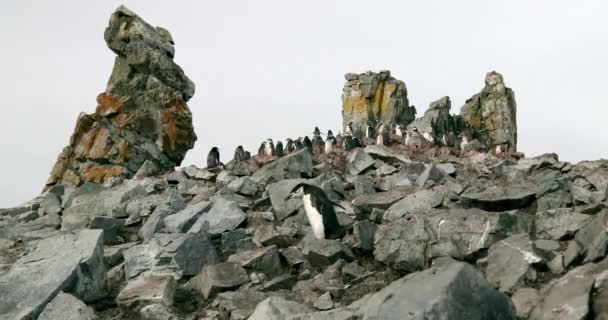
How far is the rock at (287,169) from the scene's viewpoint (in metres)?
20.2

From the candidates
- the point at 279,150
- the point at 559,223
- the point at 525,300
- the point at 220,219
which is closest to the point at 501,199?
the point at 559,223

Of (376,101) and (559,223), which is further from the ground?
(376,101)

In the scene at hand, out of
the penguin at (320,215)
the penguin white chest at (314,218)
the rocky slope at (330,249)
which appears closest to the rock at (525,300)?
the rocky slope at (330,249)

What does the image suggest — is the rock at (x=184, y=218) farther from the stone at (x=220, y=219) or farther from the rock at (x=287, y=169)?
the rock at (x=287, y=169)

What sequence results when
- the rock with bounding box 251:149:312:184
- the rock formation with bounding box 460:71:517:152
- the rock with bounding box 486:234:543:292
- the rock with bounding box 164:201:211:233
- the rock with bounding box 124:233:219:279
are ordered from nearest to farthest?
1. the rock with bounding box 486:234:543:292
2. the rock with bounding box 124:233:219:279
3. the rock with bounding box 164:201:211:233
4. the rock with bounding box 251:149:312:184
5. the rock formation with bounding box 460:71:517:152

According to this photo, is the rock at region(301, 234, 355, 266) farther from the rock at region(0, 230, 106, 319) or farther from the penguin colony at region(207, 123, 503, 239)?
the rock at region(0, 230, 106, 319)

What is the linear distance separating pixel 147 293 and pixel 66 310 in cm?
167

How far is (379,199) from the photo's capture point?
53.8 ft

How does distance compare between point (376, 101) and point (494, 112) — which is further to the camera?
point (376, 101)

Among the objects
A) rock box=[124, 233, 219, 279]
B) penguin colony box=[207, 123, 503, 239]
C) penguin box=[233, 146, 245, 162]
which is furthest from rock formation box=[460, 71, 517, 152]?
rock box=[124, 233, 219, 279]

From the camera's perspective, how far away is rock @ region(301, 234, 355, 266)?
12.9m

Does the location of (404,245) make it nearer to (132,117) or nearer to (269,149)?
(269,149)

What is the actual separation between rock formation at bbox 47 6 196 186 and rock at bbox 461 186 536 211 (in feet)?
62.9

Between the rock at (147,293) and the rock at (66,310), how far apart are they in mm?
793
